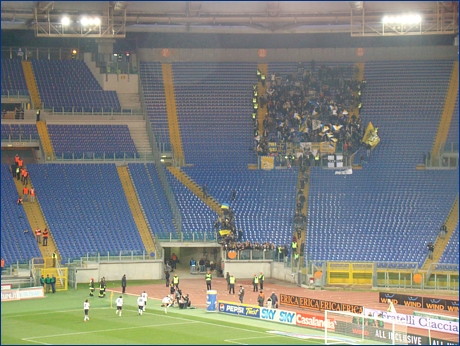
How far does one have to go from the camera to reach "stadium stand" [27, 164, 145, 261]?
51844 millimetres

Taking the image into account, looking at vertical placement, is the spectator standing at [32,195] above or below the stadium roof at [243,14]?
below

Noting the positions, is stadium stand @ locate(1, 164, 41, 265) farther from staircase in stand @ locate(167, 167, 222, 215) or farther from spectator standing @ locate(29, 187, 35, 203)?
staircase in stand @ locate(167, 167, 222, 215)

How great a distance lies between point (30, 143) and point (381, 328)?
32063 millimetres

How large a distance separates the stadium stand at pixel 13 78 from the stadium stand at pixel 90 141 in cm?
367

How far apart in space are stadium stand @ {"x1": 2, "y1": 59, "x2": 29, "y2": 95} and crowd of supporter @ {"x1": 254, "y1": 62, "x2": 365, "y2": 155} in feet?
52.4

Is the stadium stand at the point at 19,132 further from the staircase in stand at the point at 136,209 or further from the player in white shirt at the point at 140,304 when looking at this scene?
the player in white shirt at the point at 140,304

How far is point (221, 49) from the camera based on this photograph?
2613 inches

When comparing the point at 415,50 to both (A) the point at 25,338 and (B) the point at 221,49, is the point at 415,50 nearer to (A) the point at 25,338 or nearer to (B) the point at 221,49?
(B) the point at 221,49

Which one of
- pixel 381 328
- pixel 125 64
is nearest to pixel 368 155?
pixel 125 64

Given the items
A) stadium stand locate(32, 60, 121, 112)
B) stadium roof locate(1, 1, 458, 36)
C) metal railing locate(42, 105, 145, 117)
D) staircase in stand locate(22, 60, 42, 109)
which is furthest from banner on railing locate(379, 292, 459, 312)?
staircase in stand locate(22, 60, 42, 109)

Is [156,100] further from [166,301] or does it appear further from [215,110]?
[166,301]

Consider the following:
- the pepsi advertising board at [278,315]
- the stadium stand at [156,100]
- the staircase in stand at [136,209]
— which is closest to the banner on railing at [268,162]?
the stadium stand at [156,100]

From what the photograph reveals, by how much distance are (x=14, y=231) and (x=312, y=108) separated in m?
22.7

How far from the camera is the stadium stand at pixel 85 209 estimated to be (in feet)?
170
